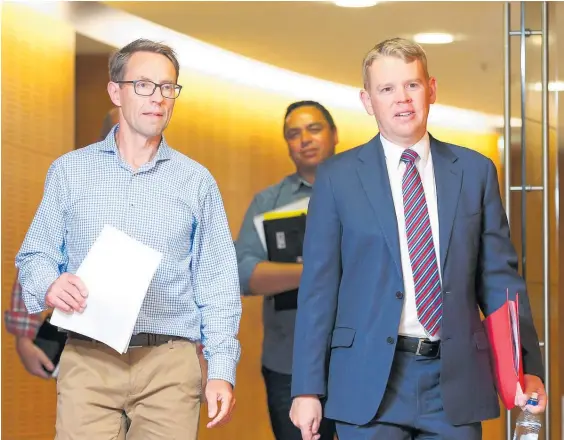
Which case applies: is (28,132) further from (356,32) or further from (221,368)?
(221,368)

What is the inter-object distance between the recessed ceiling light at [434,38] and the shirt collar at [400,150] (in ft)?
6.40

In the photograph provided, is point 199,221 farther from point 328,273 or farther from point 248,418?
point 248,418

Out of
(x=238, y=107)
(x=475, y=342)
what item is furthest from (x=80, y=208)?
(x=238, y=107)

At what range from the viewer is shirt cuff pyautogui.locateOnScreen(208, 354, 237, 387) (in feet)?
11.3

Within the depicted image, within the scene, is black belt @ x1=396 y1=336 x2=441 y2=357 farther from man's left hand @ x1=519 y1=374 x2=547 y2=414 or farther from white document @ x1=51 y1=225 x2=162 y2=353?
white document @ x1=51 y1=225 x2=162 y2=353

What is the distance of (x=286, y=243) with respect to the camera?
5.00m

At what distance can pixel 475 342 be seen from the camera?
334 cm

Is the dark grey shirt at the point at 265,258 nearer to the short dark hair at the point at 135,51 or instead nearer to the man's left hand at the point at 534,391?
the short dark hair at the point at 135,51

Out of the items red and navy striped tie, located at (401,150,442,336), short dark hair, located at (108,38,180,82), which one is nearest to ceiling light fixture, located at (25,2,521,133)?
short dark hair, located at (108,38,180,82)

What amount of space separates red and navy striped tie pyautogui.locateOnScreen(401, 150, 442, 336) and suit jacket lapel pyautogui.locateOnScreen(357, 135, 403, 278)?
4cm

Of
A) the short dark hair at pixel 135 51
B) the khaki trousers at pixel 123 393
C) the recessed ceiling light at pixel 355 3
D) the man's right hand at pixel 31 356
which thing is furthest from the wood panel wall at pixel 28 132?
the khaki trousers at pixel 123 393

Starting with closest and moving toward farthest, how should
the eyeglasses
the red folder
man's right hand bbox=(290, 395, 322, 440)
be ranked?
the red folder
man's right hand bbox=(290, 395, 322, 440)
the eyeglasses

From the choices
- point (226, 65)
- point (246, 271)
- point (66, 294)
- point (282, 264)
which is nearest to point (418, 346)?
point (66, 294)

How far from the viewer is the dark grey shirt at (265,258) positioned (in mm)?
5039
